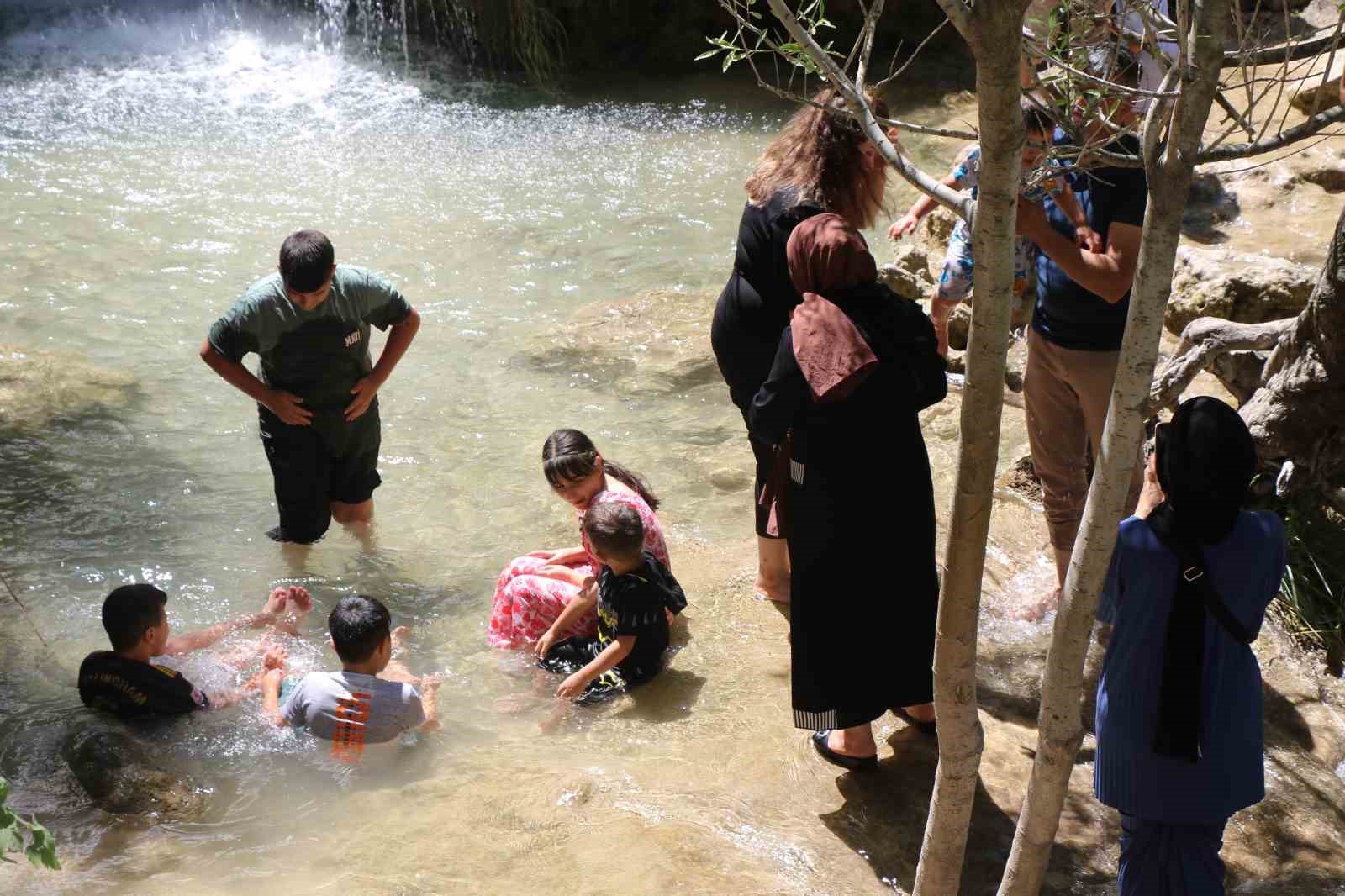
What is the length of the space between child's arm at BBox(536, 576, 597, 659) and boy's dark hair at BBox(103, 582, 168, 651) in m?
1.26

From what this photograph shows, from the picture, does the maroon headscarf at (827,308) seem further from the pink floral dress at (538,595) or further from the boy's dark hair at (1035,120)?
the pink floral dress at (538,595)

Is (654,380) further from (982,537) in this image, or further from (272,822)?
(982,537)

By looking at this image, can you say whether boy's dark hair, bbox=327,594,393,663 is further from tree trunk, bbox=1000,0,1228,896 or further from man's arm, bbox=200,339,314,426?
tree trunk, bbox=1000,0,1228,896

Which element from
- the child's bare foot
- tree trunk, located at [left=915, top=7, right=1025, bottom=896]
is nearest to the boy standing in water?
the child's bare foot

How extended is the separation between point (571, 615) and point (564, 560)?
1.30ft

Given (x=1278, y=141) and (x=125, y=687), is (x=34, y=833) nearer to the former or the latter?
(x=125, y=687)

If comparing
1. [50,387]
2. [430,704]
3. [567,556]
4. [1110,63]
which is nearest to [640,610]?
[567,556]

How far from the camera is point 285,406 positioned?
4.84 meters

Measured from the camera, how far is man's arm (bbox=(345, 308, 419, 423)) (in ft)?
16.4

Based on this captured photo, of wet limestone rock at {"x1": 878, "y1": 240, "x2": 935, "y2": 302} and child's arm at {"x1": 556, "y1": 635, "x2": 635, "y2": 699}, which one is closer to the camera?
child's arm at {"x1": 556, "y1": 635, "x2": 635, "y2": 699}

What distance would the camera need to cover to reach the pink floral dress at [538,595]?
443 cm

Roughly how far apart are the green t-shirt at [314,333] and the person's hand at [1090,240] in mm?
2606

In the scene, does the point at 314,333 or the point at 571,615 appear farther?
the point at 314,333

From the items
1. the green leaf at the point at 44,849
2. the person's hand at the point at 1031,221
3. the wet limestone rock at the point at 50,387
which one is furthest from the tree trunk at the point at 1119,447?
the wet limestone rock at the point at 50,387
